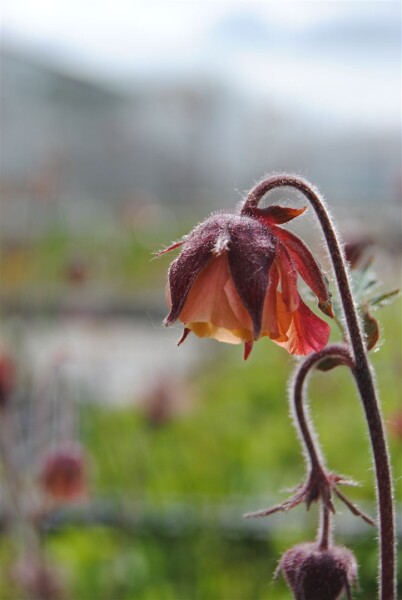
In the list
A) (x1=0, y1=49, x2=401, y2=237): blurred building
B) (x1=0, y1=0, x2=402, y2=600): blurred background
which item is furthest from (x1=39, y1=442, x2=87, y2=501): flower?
(x1=0, y1=49, x2=401, y2=237): blurred building

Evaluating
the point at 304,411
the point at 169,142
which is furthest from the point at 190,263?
the point at 169,142

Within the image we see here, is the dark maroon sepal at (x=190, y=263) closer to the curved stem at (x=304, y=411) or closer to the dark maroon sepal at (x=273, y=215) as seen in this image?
the dark maroon sepal at (x=273, y=215)

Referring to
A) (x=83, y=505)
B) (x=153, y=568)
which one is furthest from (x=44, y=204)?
(x=153, y=568)

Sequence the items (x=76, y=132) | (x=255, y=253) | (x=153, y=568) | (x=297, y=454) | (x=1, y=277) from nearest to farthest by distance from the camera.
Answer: (x=255, y=253) → (x=153, y=568) → (x=297, y=454) → (x=1, y=277) → (x=76, y=132)

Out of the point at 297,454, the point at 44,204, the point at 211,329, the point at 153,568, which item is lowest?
the point at 153,568

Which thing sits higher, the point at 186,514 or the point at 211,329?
the point at 211,329

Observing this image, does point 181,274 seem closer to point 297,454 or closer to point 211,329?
point 211,329
